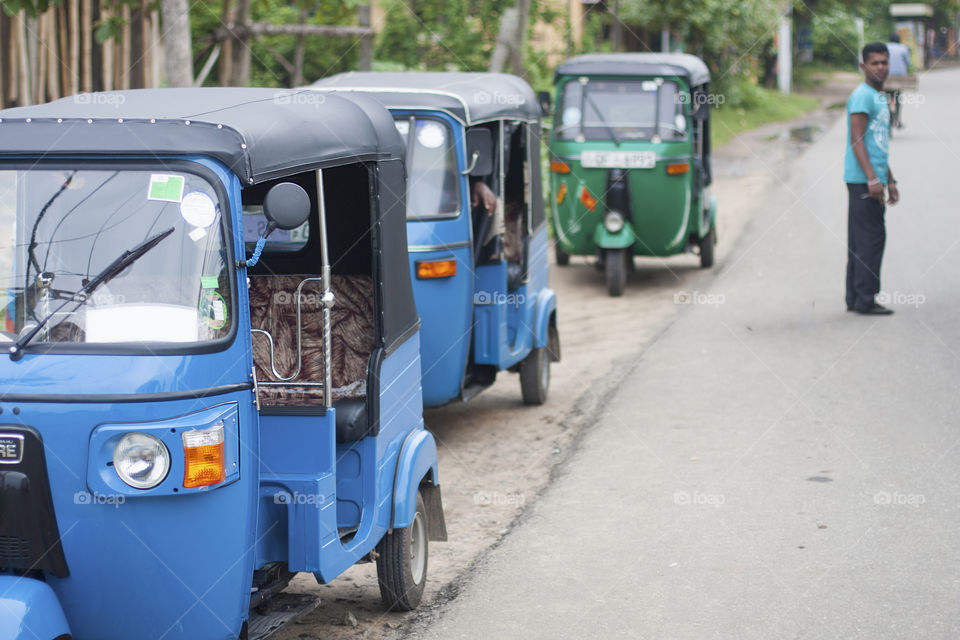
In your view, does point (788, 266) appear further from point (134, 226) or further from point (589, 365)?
point (134, 226)

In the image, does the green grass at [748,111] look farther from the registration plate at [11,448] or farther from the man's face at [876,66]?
the registration plate at [11,448]

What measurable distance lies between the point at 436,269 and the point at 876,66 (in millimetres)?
5017

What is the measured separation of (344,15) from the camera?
1288 cm

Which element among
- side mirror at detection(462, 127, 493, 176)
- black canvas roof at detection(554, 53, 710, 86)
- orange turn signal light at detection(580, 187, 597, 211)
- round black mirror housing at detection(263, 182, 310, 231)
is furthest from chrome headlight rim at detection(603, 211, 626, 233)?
round black mirror housing at detection(263, 182, 310, 231)

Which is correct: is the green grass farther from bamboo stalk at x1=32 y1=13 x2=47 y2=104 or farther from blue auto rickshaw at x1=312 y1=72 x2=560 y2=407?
blue auto rickshaw at x1=312 y1=72 x2=560 y2=407

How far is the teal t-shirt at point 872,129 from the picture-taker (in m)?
10.2

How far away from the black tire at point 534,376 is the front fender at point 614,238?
150 inches

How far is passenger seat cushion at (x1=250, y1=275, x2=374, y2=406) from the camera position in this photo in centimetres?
531

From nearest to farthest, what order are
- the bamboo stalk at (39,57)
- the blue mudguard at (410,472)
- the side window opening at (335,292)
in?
1. the blue mudguard at (410,472)
2. the side window opening at (335,292)
3. the bamboo stalk at (39,57)

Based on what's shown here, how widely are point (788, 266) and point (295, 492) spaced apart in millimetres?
10114

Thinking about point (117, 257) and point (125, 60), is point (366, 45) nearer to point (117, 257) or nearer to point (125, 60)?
point (125, 60)

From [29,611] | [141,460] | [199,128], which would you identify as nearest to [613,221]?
[199,128]

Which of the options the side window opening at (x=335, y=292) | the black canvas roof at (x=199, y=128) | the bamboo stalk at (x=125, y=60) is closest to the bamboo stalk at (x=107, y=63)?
the bamboo stalk at (x=125, y=60)

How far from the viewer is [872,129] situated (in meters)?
10.2
